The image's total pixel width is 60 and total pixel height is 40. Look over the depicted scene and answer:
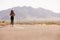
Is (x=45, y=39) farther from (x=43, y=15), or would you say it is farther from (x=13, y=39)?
(x=43, y=15)

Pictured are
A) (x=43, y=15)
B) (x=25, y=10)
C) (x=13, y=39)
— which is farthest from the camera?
(x=25, y=10)

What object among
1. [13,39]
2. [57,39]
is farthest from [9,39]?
[57,39]

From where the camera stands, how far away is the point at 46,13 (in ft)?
362

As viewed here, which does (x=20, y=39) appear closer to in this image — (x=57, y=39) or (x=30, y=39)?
(x=30, y=39)

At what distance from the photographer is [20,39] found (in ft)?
31.7

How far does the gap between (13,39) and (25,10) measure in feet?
349

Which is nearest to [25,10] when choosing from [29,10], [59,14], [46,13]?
[29,10]

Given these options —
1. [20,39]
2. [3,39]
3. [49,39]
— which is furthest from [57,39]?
[3,39]

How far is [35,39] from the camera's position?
9727 millimetres

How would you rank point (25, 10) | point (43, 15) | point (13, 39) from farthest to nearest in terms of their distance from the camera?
point (25, 10) → point (43, 15) → point (13, 39)

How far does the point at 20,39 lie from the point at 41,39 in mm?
1037

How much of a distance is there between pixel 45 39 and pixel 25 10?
10630 centimetres

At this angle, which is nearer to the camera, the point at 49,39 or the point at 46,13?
the point at 49,39

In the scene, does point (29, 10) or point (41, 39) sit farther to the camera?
point (29, 10)
